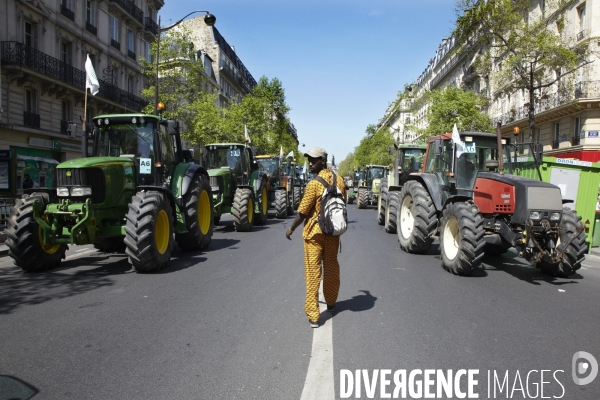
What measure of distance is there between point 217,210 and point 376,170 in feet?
59.7

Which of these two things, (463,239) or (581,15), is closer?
(463,239)

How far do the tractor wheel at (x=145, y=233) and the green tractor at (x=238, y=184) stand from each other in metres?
5.78

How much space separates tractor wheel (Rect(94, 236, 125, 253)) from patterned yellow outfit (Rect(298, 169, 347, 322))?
565 cm

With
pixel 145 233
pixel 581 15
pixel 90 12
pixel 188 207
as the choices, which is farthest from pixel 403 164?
pixel 90 12

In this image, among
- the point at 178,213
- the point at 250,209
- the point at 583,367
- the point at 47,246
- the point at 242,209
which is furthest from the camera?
the point at 250,209

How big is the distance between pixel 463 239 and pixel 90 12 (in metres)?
29.7

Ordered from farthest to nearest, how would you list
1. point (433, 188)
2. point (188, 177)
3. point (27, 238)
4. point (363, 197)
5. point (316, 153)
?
1. point (363, 197)
2. point (433, 188)
3. point (188, 177)
4. point (27, 238)
5. point (316, 153)

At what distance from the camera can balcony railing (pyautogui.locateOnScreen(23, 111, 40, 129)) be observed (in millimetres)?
24172

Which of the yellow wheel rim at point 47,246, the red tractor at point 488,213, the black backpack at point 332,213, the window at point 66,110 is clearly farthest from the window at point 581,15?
the yellow wheel rim at point 47,246

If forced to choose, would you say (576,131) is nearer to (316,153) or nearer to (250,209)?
(250,209)

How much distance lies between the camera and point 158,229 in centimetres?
826

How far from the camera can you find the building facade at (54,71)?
2261 centimetres

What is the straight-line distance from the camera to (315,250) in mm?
5051

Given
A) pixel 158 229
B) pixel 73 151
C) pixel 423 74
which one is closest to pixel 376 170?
pixel 73 151
